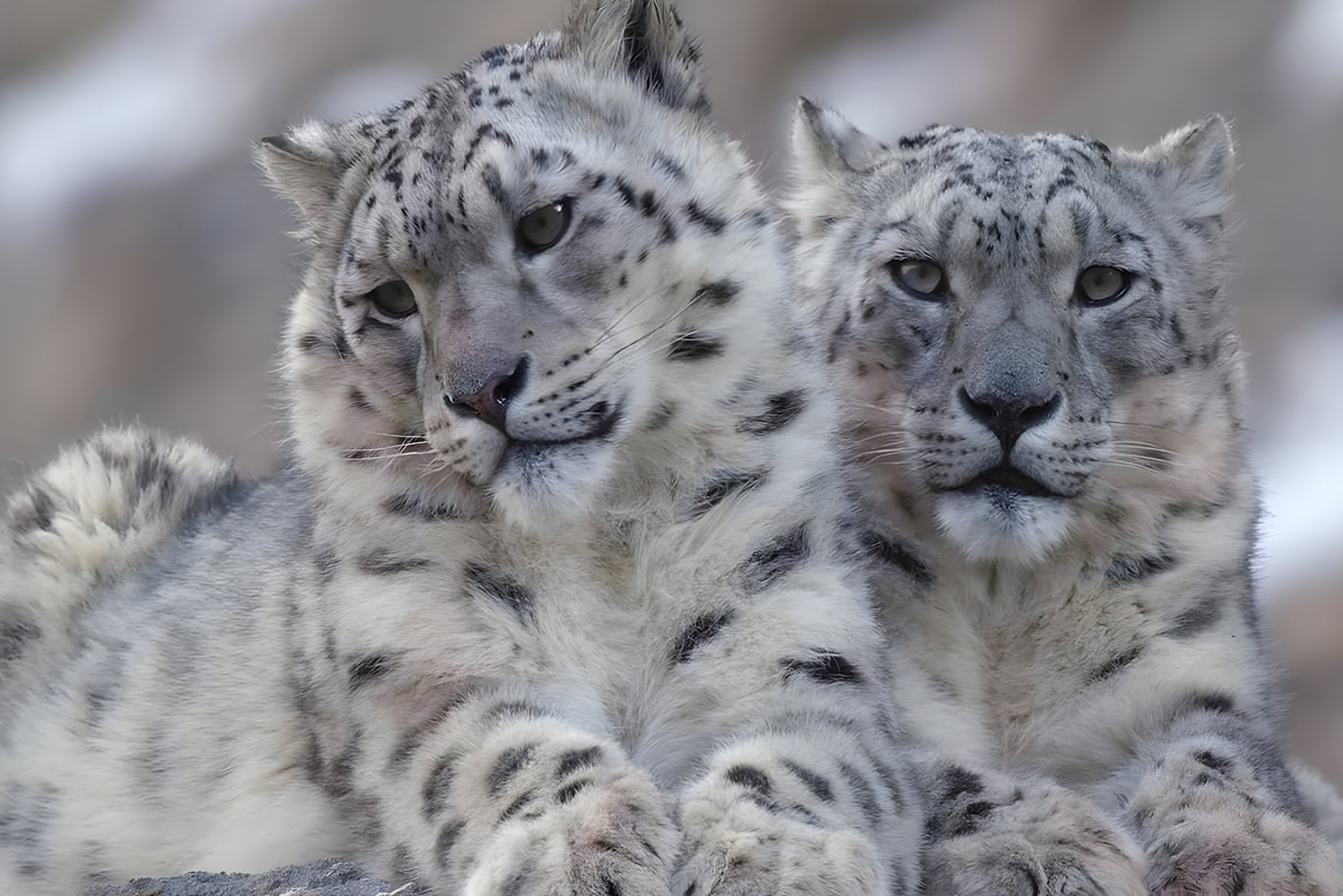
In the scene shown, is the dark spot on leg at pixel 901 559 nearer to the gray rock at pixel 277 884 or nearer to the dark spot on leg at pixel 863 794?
the dark spot on leg at pixel 863 794

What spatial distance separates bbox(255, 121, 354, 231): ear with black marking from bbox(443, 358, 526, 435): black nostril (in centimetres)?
75

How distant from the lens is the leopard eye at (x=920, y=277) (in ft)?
9.75

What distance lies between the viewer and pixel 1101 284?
2922mm

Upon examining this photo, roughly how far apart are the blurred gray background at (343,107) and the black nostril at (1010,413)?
15.5ft

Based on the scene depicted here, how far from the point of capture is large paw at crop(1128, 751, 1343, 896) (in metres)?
2.22

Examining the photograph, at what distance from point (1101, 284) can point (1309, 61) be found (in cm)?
543

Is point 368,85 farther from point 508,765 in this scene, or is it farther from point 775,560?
point 508,765

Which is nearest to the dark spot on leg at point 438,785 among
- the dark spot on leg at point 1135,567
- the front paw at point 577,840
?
the front paw at point 577,840

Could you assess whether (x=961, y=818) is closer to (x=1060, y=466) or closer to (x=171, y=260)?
(x=1060, y=466)

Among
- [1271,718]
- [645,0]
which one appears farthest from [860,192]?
[1271,718]

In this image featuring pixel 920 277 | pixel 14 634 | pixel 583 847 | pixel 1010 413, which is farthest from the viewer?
pixel 14 634

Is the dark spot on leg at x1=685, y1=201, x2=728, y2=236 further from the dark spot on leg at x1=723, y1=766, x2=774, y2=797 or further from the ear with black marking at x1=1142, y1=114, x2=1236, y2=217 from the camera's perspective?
the ear with black marking at x1=1142, y1=114, x2=1236, y2=217

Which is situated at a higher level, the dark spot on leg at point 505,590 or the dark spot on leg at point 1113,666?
the dark spot on leg at point 505,590

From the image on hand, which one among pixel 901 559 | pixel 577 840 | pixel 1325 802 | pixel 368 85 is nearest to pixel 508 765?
pixel 577 840
